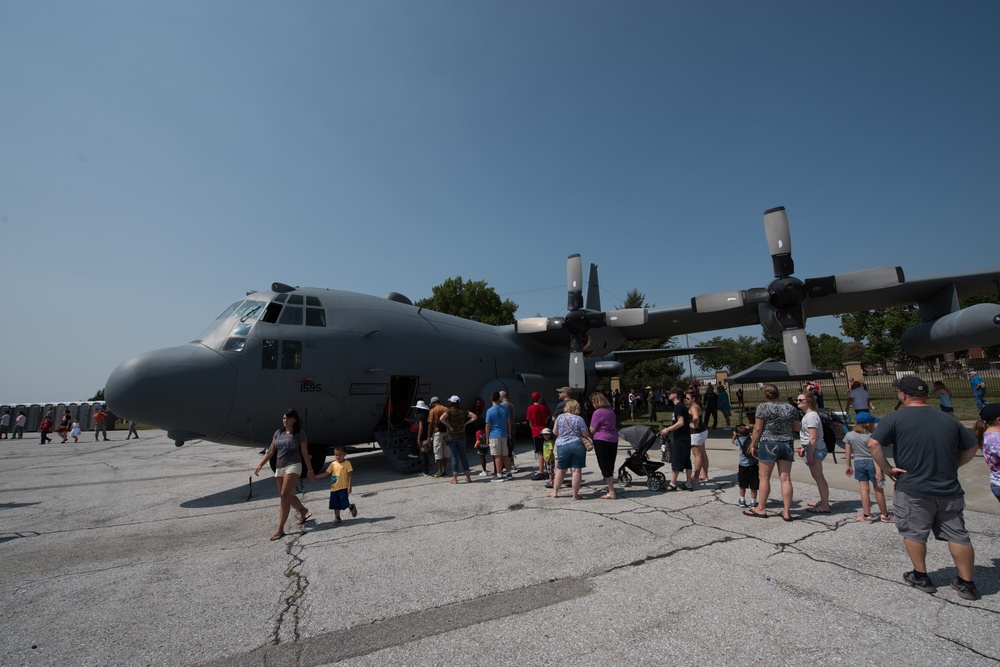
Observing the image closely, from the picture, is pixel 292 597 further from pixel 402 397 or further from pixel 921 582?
pixel 402 397

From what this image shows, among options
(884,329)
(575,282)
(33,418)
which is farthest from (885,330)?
(33,418)

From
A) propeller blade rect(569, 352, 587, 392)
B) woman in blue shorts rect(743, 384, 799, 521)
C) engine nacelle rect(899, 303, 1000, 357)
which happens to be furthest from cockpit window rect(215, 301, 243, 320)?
engine nacelle rect(899, 303, 1000, 357)

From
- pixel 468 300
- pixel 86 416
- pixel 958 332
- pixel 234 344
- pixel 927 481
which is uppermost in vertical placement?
pixel 468 300

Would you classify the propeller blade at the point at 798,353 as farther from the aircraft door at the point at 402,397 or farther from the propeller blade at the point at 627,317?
the aircraft door at the point at 402,397

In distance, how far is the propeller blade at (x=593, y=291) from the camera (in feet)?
71.2

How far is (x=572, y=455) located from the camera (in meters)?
6.96

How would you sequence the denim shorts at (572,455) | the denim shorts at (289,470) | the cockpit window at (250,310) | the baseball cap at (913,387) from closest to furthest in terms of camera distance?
the baseball cap at (913,387) → the denim shorts at (289,470) → the denim shorts at (572,455) → the cockpit window at (250,310)

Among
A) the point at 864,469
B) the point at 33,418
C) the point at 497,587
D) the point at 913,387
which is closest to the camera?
the point at 913,387

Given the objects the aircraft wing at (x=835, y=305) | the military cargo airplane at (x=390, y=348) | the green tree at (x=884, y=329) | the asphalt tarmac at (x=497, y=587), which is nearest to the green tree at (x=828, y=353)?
the green tree at (x=884, y=329)

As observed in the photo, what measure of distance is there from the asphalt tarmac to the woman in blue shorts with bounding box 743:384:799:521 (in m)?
0.33

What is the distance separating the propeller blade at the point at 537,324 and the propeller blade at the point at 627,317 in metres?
1.56

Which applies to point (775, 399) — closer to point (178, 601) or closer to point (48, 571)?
point (178, 601)

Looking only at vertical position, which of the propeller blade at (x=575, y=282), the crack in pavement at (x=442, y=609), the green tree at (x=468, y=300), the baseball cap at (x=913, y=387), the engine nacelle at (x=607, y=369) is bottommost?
the crack in pavement at (x=442, y=609)

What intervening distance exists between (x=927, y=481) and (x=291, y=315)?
32.5ft
